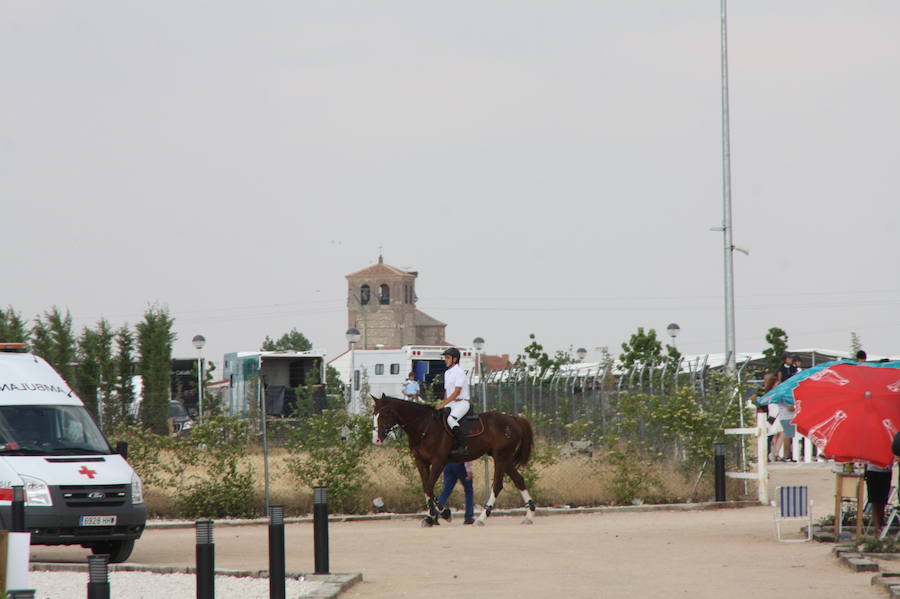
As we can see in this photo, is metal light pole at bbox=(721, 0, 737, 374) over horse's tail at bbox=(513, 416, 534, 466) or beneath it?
over

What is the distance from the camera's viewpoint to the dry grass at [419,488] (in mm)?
23422

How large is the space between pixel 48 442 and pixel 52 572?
6.97ft

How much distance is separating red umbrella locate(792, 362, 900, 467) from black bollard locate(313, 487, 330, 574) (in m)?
5.24

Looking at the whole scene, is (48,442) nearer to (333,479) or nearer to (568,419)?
(333,479)

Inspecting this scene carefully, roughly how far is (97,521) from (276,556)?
516cm

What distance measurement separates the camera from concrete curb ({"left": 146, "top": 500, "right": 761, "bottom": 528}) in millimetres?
22266

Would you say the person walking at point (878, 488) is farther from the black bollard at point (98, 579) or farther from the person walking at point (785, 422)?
the person walking at point (785, 422)

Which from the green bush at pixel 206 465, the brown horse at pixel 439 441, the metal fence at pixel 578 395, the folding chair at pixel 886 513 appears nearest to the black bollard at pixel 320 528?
the folding chair at pixel 886 513

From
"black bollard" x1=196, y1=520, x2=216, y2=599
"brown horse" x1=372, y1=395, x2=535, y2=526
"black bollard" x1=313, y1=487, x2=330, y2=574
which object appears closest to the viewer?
"black bollard" x1=196, y1=520, x2=216, y2=599

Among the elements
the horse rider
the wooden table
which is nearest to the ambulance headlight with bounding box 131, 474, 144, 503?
the horse rider

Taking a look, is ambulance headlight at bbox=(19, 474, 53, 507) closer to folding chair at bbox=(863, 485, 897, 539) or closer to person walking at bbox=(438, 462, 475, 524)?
person walking at bbox=(438, 462, 475, 524)

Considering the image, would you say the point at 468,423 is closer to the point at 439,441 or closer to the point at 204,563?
the point at 439,441

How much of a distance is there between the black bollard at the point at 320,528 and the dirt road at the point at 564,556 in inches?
19.9

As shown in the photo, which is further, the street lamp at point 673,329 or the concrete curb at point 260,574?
the street lamp at point 673,329
